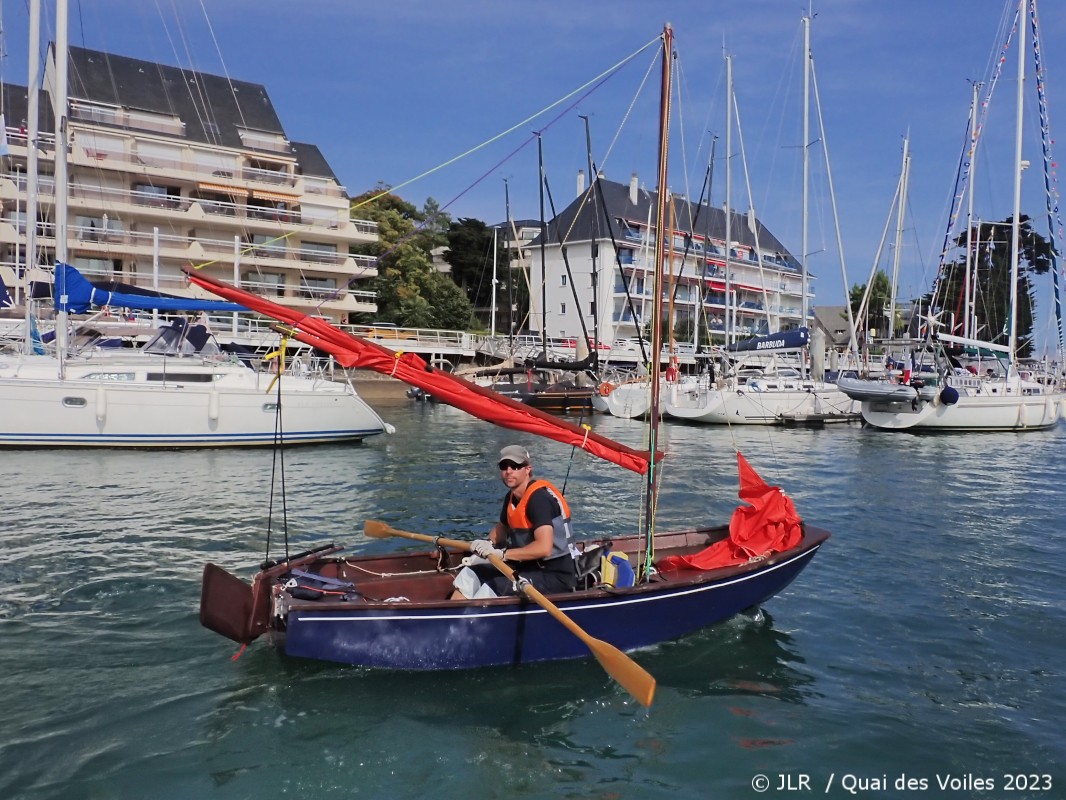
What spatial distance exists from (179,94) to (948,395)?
48.8 m

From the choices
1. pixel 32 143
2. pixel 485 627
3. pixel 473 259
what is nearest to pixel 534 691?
pixel 485 627

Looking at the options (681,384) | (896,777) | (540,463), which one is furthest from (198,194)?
(896,777)

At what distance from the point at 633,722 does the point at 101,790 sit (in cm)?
403

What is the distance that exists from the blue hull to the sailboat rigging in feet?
0.04

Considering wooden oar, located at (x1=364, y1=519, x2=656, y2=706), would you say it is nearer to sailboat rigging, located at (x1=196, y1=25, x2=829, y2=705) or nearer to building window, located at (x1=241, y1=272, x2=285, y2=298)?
sailboat rigging, located at (x1=196, y1=25, x2=829, y2=705)

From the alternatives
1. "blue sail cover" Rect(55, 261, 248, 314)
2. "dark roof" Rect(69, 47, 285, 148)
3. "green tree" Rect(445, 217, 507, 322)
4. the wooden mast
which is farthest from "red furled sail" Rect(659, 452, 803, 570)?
"green tree" Rect(445, 217, 507, 322)

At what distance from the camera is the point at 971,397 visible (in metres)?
31.3

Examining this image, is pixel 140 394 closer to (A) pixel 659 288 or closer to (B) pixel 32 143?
(B) pixel 32 143

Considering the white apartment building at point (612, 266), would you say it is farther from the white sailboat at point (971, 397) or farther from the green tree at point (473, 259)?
the white sailboat at point (971, 397)

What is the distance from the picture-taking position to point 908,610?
32.0 feet

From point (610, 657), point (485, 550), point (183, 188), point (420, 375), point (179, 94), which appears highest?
point (179, 94)

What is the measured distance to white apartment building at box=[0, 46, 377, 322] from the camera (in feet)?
147

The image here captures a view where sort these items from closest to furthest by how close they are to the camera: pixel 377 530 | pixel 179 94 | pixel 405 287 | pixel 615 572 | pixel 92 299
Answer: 1. pixel 615 572
2. pixel 377 530
3. pixel 92 299
4. pixel 179 94
5. pixel 405 287

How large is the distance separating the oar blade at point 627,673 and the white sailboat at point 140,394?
13535mm
